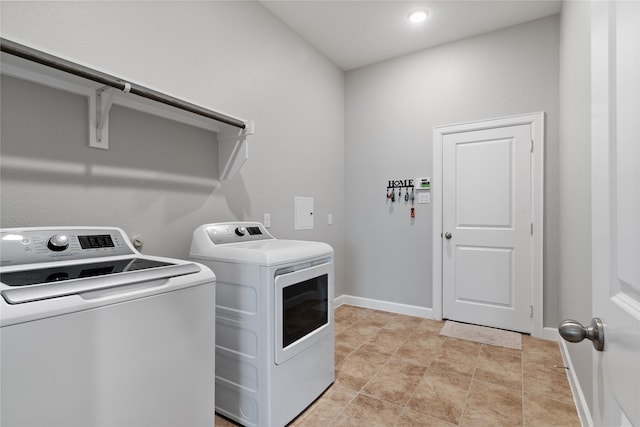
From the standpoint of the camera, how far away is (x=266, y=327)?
154 centimetres

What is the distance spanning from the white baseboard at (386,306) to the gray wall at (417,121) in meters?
0.06

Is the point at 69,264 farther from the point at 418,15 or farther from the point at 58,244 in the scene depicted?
the point at 418,15

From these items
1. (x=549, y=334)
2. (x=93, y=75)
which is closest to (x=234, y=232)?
(x=93, y=75)

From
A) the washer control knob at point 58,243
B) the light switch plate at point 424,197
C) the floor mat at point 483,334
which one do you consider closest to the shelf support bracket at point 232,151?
the washer control knob at point 58,243

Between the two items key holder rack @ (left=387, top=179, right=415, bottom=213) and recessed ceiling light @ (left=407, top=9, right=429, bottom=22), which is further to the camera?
key holder rack @ (left=387, top=179, right=415, bottom=213)

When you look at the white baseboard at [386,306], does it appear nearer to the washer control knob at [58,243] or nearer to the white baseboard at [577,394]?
the white baseboard at [577,394]

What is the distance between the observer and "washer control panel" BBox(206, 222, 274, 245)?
194cm

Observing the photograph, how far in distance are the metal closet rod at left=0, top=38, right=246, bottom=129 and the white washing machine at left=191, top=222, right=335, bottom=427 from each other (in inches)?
27.3

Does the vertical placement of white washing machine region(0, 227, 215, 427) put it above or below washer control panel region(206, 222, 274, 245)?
below

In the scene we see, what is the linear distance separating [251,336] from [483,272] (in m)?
2.44

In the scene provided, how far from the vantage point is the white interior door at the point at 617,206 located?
49 centimetres

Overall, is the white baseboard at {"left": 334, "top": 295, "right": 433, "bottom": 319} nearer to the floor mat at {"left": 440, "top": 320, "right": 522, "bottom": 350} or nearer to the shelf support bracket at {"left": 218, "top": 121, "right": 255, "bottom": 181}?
the floor mat at {"left": 440, "top": 320, "right": 522, "bottom": 350}

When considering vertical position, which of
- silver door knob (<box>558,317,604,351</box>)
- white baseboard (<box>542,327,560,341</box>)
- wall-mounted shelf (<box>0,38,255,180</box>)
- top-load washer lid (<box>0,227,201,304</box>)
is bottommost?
white baseboard (<box>542,327,560,341</box>)

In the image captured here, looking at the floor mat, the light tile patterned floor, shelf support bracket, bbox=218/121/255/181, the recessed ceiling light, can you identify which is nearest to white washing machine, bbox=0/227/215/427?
the light tile patterned floor
